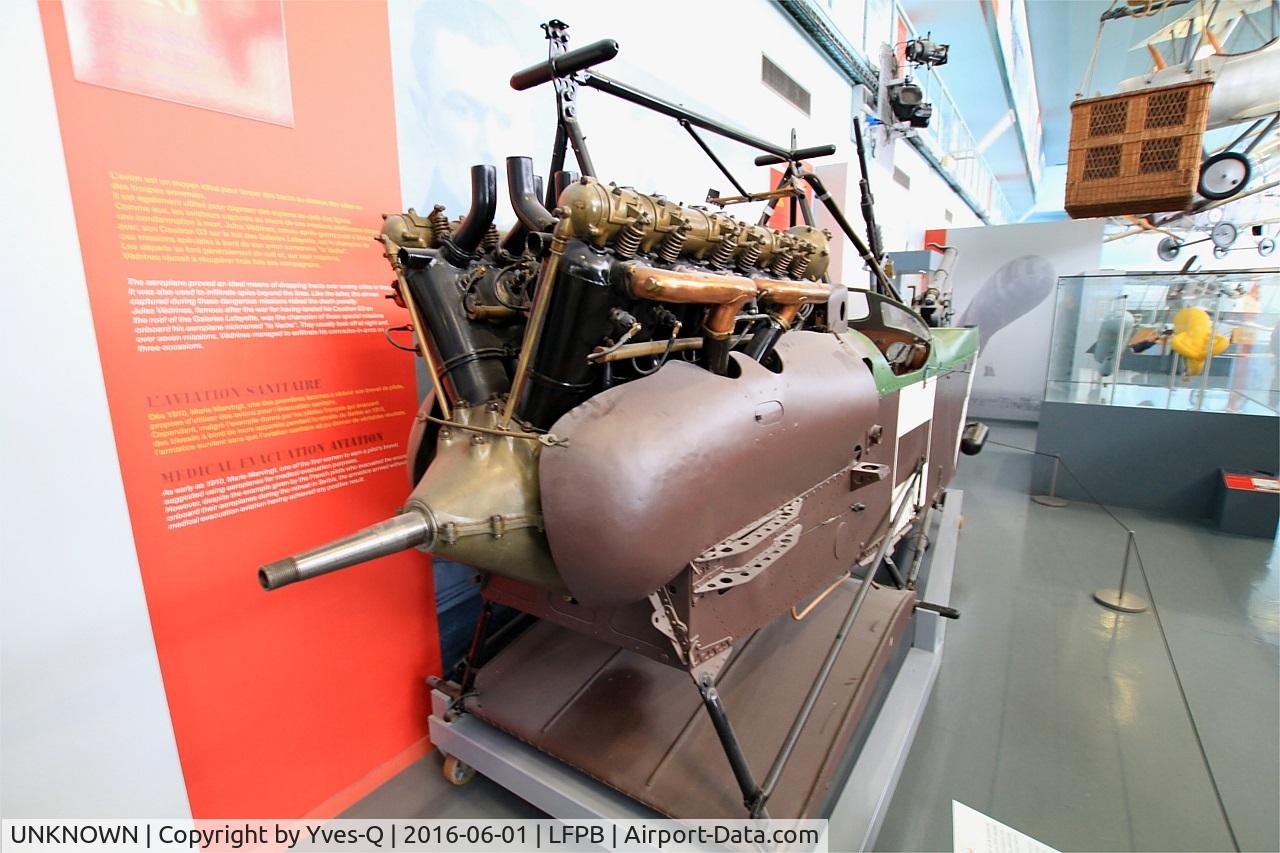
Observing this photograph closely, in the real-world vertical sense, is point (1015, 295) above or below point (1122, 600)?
above

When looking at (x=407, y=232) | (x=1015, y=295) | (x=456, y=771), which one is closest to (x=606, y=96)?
(x=407, y=232)

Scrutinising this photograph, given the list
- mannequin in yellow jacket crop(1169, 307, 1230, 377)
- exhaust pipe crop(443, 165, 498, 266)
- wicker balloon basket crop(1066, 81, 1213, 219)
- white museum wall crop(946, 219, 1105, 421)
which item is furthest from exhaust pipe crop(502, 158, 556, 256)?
white museum wall crop(946, 219, 1105, 421)

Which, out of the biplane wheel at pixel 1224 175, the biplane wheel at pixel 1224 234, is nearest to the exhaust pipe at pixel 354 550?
the biplane wheel at pixel 1224 175

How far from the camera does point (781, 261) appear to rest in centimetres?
199

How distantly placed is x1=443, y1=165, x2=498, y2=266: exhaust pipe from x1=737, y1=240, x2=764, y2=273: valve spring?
0.73 meters

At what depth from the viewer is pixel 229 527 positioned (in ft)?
5.39

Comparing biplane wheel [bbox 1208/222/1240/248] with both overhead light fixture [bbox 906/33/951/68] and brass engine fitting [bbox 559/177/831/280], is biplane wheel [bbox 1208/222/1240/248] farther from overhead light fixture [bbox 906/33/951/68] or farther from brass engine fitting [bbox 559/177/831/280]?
brass engine fitting [bbox 559/177/831/280]

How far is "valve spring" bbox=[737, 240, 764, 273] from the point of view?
1774mm

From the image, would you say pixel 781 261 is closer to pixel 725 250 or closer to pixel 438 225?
pixel 725 250

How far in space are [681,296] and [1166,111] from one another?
4550 mm

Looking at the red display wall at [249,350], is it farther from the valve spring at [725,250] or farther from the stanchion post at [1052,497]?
the stanchion post at [1052,497]

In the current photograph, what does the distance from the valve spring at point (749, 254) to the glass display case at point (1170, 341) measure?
4.96 meters

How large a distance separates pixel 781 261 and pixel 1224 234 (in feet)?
36.9

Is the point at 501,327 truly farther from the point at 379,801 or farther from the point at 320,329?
the point at 379,801
